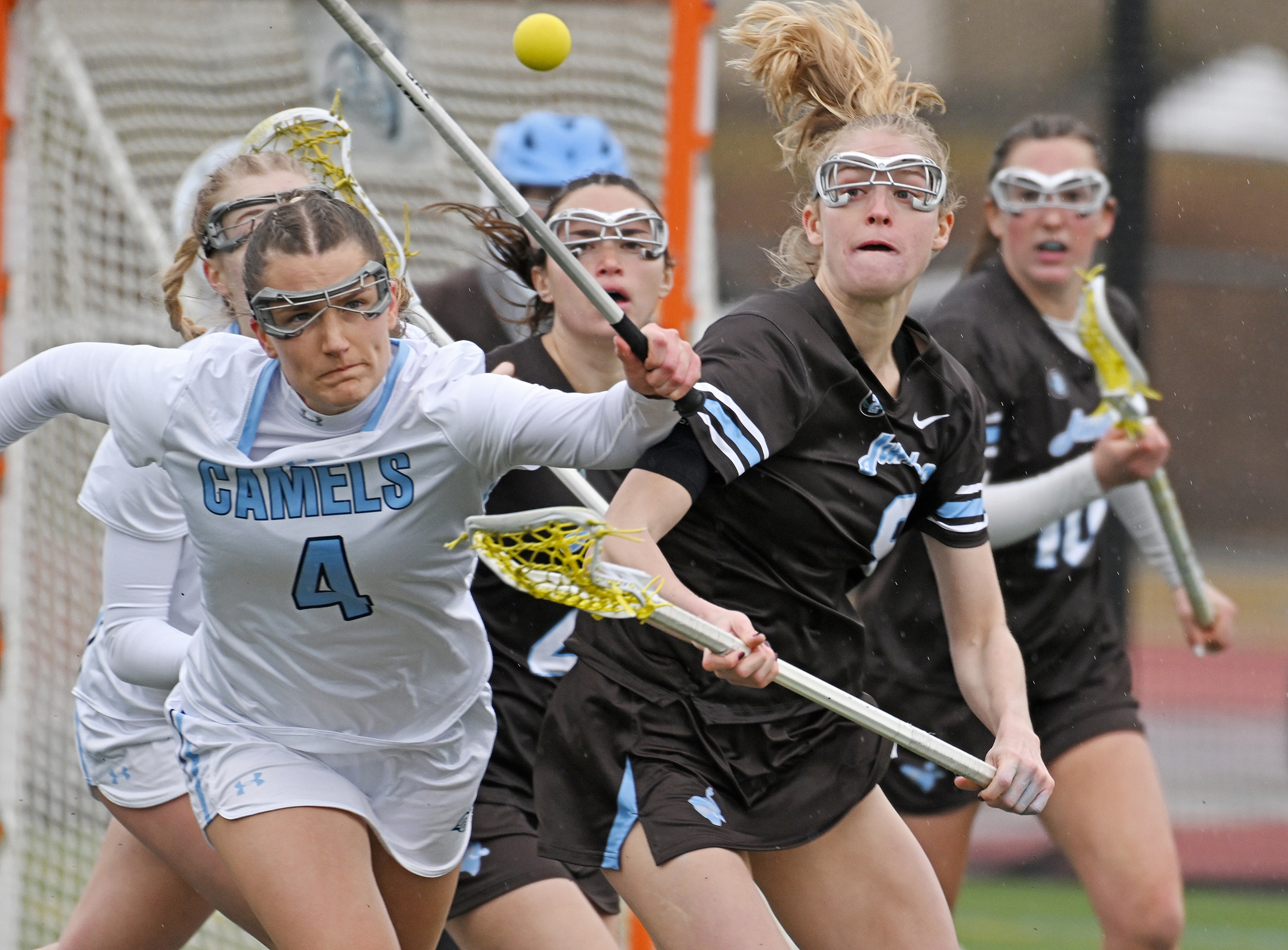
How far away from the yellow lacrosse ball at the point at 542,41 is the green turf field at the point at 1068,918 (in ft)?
15.7

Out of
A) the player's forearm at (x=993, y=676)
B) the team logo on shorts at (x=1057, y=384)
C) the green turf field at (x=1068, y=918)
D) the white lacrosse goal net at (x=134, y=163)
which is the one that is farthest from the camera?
the green turf field at (x=1068, y=918)

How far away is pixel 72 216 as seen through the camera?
6105mm

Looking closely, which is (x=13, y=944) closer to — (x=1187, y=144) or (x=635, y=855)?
(x=635, y=855)

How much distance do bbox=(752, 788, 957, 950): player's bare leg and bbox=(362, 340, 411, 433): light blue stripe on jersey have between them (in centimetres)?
109

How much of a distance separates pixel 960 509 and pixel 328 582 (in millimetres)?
1253

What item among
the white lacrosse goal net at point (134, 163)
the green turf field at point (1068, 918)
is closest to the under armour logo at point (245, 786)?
the white lacrosse goal net at point (134, 163)

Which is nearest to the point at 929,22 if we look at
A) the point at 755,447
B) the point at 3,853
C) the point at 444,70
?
the point at 444,70

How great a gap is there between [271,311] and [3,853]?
327cm

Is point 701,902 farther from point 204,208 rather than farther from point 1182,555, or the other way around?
point 1182,555

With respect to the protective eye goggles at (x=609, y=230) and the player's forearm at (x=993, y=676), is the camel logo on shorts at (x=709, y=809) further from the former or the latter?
the protective eye goggles at (x=609, y=230)

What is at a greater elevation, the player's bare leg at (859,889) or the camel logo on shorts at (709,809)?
the camel logo on shorts at (709,809)

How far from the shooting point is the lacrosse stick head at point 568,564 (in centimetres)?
282

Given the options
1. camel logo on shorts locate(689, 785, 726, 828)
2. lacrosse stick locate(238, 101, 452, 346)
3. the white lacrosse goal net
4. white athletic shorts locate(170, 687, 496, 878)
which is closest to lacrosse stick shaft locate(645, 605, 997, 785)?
camel logo on shorts locate(689, 785, 726, 828)

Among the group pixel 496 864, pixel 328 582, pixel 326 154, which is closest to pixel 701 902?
pixel 496 864
